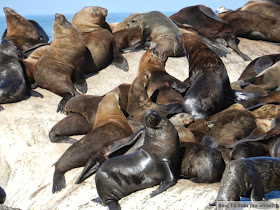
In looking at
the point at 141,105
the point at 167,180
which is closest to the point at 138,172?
the point at 167,180

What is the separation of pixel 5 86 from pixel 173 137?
13.3 feet

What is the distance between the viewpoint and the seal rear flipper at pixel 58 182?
588cm

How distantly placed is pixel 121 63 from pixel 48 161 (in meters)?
3.53

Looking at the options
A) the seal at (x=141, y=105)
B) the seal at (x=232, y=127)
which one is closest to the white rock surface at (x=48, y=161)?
the seal at (x=141, y=105)

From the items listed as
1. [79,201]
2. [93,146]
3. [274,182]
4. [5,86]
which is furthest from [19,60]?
[274,182]

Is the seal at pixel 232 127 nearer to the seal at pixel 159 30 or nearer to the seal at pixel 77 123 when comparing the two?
the seal at pixel 77 123

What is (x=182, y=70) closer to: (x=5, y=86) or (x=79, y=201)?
(x=5, y=86)

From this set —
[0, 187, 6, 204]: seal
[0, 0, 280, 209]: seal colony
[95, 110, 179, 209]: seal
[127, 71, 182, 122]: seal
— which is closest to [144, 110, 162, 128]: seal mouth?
[0, 0, 280, 209]: seal colony

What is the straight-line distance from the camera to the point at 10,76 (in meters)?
8.66

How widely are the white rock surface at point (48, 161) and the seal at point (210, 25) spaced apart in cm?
40

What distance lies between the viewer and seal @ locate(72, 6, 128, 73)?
961 cm

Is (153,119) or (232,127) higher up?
(153,119)

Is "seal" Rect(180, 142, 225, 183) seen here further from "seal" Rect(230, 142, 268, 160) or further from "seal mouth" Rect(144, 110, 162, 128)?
"seal mouth" Rect(144, 110, 162, 128)

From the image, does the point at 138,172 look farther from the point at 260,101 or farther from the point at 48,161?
the point at 260,101
